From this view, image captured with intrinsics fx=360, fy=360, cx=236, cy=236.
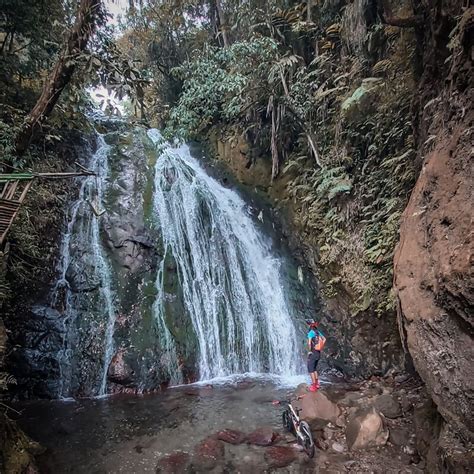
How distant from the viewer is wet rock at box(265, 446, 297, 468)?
4887mm

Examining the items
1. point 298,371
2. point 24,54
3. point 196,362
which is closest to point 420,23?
point 298,371

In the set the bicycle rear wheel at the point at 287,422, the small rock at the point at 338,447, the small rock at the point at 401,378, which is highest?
the small rock at the point at 401,378

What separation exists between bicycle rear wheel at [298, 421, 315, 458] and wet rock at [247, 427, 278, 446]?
579 mm

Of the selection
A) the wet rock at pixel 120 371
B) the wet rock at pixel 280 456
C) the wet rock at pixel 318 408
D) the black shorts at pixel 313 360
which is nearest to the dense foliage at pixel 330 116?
the black shorts at pixel 313 360

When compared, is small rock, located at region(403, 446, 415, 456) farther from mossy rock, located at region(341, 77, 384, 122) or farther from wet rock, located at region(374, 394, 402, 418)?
mossy rock, located at region(341, 77, 384, 122)

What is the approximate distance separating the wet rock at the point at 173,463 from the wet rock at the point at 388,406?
2987 mm

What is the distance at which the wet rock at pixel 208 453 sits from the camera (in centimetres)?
501

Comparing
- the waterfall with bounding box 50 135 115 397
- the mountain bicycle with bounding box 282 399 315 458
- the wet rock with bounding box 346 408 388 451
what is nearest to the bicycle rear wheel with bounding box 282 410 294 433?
the mountain bicycle with bounding box 282 399 315 458

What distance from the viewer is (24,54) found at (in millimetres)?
8523

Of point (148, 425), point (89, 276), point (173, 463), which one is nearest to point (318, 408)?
point (173, 463)

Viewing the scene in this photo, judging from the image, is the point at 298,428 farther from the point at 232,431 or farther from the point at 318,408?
the point at 232,431

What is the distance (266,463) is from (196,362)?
12.8 ft

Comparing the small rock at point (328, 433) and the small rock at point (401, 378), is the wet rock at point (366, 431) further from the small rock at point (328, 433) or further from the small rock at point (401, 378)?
the small rock at point (401, 378)

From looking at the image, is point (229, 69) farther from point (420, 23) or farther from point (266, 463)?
point (266, 463)
